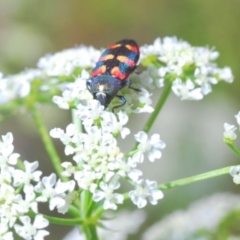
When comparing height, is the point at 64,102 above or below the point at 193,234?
above

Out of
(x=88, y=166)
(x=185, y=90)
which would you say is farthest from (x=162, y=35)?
(x=88, y=166)

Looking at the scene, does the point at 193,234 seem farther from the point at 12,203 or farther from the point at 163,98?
the point at 12,203

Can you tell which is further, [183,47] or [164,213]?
[164,213]

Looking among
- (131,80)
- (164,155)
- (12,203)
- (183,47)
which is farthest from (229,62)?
(12,203)

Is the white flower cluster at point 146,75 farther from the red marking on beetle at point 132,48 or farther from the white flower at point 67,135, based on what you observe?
the white flower at point 67,135

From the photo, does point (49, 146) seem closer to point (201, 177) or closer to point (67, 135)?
point (67, 135)

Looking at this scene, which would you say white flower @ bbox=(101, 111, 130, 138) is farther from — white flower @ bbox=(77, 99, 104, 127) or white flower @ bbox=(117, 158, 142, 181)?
white flower @ bbox=(117, 158, 142, 181)
